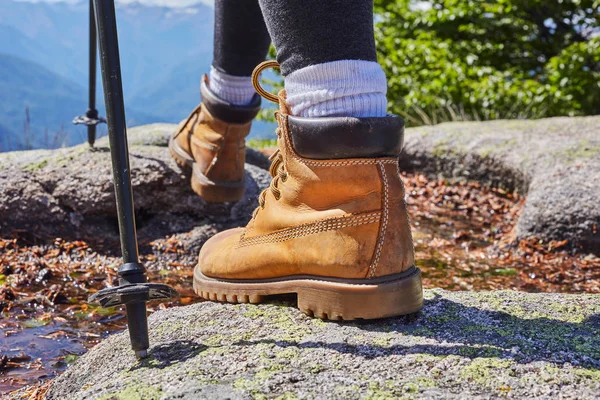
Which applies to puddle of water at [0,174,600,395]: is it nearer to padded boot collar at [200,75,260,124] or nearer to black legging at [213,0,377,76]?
padded boot collar at [200,75,260,124]

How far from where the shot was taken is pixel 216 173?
296 cm

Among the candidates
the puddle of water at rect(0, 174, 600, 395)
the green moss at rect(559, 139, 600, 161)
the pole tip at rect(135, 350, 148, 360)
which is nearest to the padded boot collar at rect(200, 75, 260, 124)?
the puddle of water at rect(0, 174, 600, 395)

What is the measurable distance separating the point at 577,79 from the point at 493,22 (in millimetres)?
2043

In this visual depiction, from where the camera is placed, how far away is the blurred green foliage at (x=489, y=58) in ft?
25.3

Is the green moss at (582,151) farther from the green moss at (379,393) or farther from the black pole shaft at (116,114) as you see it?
the black pole shaft at (116,114)

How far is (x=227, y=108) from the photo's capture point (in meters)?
2.82

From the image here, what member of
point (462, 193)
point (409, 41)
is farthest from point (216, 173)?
point (409, 41)

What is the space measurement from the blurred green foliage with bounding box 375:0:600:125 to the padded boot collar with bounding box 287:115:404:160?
244 inches

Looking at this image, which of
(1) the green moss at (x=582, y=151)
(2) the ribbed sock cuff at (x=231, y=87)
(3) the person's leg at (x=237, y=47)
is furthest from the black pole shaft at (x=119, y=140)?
(1) the green moss at (x=582, y=151)

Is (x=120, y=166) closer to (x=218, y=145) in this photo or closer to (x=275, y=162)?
(x=275, y=162)

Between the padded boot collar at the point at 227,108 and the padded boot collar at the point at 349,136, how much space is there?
140 centimetres

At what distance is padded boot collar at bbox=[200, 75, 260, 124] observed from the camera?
2.82m

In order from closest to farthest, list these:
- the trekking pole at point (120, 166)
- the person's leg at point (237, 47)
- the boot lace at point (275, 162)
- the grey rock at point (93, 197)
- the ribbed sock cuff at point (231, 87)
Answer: the trekking pole at point (120, 166) < the boot lace at point (275, 162) < the person's leg at point (237, 47) < the ribbed sock cuff at point (231, 87) < the grey rock at point (93, 197)

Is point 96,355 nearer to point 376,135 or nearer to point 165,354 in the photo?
point 165,354
